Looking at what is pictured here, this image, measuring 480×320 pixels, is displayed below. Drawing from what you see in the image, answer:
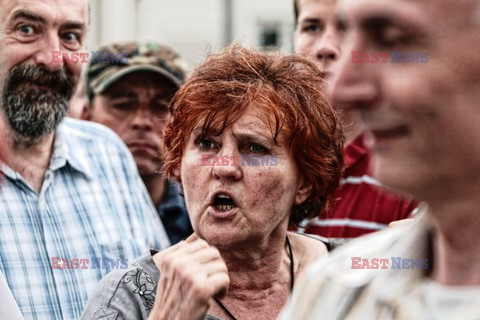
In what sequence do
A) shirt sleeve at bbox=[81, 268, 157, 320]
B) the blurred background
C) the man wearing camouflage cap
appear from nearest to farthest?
1. shirt sleeve at bbox=[81, 268, 157, 320]
2. the man wearing camouflage cap
3. the blurred background

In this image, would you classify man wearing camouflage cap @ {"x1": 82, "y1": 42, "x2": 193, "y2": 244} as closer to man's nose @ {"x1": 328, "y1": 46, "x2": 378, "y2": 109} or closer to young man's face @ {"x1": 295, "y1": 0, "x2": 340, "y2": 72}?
young man's face @ {"x1": 295, "y1": 0, "x2": 340, "y2": 72}

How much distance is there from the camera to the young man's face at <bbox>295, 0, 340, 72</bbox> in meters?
3.86

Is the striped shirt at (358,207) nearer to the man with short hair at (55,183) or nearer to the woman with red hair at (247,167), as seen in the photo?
the woman with red hair at (247,167)

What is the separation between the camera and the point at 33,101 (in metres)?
3.61

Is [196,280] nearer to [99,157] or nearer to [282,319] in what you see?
[282,319]

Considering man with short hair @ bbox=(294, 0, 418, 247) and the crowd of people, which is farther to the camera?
man with short hair @ bbox=(294, 0, 418, 247)

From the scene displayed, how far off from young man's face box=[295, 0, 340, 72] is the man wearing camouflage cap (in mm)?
765

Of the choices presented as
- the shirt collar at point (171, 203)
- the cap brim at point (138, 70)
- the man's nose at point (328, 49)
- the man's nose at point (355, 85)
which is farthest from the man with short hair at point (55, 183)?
the man's nose at point (355, 85)

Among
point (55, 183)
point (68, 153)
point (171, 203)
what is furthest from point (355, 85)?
point (171, 203)

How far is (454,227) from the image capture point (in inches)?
50.4

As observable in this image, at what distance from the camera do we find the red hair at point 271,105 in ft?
8.66

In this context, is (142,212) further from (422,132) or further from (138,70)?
(422,132)

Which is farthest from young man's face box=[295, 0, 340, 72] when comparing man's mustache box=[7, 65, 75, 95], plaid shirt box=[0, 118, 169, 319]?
man's mustache box=[7, 65, 75, 95]

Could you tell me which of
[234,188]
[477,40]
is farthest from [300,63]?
[477,40]
